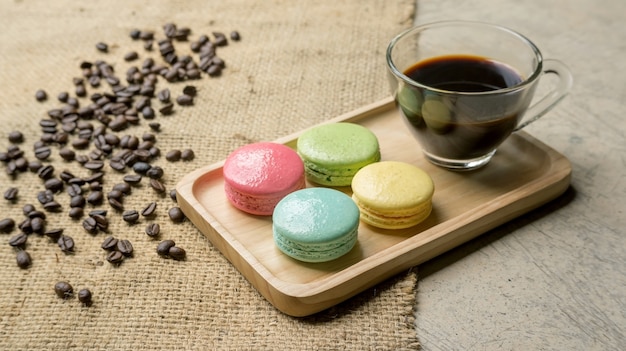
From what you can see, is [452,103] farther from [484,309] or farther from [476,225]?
[484,309]

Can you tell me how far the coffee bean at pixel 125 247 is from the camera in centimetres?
155

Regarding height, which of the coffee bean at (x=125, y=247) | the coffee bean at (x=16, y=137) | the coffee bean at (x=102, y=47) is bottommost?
the coffee bean at (x=125, y=247)

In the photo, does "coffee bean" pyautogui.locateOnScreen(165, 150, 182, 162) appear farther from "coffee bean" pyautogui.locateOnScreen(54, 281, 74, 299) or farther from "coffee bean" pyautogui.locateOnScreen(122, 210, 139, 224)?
"coffee bean" pyautogui.locateOnScreen(54, 281, 74, 299)

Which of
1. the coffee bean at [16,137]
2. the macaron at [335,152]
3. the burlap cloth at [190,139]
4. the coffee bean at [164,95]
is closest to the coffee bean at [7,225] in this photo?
the burlap cloth at [190,139]

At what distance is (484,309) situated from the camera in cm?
139

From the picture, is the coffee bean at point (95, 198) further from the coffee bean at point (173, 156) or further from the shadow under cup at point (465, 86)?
the shadow under cup at point (465, 86)

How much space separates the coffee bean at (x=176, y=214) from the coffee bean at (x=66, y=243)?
223mm

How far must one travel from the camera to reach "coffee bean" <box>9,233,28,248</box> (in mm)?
1578

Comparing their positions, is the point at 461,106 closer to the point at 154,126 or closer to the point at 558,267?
the point at 558,267

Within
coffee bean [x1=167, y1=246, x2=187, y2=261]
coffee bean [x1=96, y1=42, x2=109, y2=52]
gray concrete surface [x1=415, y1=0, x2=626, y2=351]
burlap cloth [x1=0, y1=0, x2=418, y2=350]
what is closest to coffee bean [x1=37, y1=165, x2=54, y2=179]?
burlap cloth [x1=0, y1=0, x2=418, y2=350]

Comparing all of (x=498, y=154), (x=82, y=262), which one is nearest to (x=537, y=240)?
(x=498, y=154)

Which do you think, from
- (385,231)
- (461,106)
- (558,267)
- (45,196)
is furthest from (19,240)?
(558,267)

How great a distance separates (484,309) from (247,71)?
1.12 m

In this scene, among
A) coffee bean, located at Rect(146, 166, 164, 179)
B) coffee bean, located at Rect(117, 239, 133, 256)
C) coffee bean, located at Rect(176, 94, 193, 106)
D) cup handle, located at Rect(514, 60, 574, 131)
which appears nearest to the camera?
coffee bean, located at Rect(117, 239, 133, 256)
